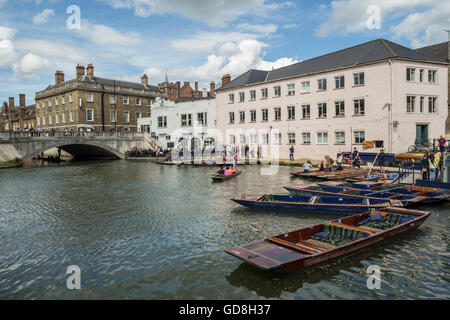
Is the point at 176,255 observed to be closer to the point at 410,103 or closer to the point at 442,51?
the point at 410,103

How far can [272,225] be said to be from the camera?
14172mm

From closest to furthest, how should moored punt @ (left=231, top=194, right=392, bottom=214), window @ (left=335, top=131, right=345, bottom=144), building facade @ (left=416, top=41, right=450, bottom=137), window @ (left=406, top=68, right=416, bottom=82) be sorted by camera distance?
moored punt @ (left=231, top=194, right=392, bottom=214) < window @ (left=406, top=68, right=416, bottom=82) < window @ (left=335, top=131, right=345, bottom=144) < building facade @ (left=416, top=41, right=450, bottom=137)

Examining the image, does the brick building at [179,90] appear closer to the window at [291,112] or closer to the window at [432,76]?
the window at [291,112]

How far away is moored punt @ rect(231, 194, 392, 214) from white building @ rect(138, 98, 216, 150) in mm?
37973

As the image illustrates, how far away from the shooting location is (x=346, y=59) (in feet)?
123

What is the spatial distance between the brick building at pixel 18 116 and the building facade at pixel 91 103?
787 cm

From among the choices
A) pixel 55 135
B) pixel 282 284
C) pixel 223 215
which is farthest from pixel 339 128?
pixel 55 135

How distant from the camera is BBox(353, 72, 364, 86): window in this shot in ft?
115

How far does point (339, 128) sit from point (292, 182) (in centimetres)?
1496

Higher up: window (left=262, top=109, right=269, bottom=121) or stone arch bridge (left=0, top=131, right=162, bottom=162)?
window (left=262, top=109, right=269, bottom=121)

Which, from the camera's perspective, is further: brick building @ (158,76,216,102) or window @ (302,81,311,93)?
brick building @ (158,76,216,102)

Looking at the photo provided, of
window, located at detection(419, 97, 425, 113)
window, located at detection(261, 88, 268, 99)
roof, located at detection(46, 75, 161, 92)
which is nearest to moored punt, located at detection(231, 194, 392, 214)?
window, located at detection(419, 97, 425, 113)

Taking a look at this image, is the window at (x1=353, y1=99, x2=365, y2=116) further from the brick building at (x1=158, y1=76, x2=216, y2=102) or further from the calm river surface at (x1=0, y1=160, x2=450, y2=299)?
→ the brick building at (x1=158, y1=76, x2=216, y2=102)
